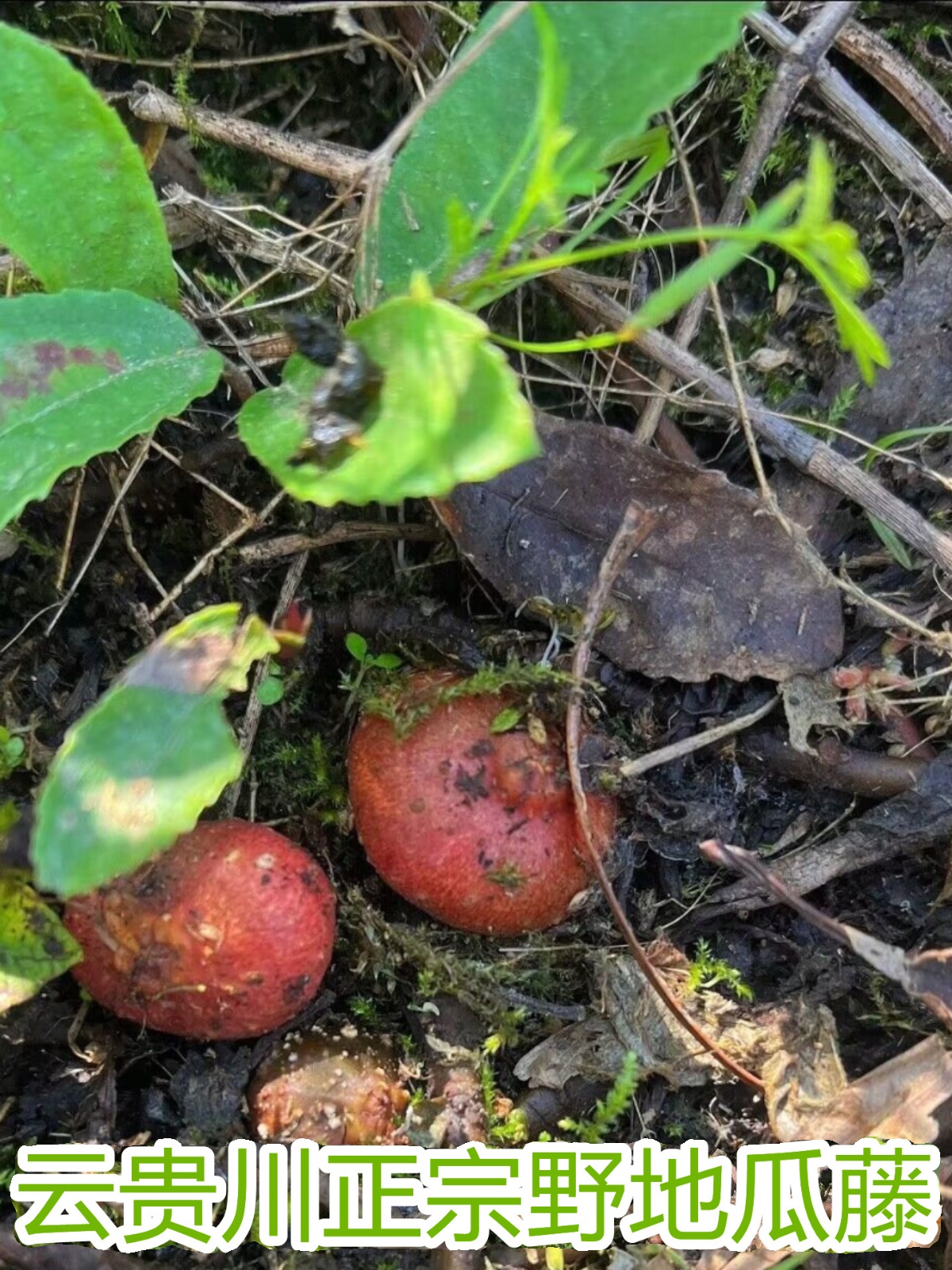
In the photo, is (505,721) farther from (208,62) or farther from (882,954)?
(208,62)

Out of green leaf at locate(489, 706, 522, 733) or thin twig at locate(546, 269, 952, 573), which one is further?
thin twig at locate(546, 269, 952, 573)

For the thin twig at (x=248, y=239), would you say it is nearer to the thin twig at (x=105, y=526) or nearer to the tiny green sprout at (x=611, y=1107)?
the thin twig at (x=105, y=526)

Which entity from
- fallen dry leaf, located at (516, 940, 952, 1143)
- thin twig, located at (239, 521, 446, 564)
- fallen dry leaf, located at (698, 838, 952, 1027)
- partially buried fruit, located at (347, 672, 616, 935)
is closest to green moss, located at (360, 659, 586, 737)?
partially buried fruit, located at (347, 672, 616, 935)

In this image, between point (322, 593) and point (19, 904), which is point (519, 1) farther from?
point (19, 904)

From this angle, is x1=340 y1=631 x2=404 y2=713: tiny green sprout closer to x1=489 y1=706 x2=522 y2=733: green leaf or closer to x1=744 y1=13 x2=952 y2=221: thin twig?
x1=489 y1=706 x2=522 y2=733: green leaf

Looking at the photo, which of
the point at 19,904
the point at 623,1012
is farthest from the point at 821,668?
→ the point at 19,904

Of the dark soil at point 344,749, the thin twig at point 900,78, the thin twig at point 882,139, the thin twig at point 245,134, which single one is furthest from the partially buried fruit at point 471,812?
the thin twig at point 900,78
